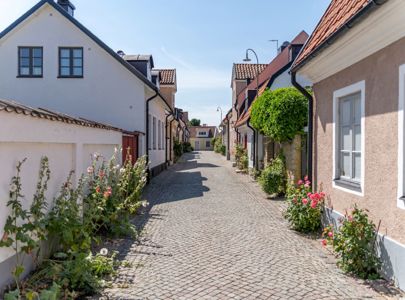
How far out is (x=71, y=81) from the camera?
1641 cm

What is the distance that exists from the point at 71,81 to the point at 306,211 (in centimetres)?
1236

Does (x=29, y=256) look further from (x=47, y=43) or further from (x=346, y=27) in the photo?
(x=47, y=43)

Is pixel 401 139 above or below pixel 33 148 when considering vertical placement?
above

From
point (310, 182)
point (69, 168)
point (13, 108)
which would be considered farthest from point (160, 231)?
point (13, 108)

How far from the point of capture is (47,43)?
52.8ft

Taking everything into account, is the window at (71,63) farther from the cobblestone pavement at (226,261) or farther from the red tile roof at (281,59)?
the red tile roof at (281,59)

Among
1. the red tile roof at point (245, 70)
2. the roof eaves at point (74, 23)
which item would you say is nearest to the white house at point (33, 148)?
the roof eaves at point (74, 23)

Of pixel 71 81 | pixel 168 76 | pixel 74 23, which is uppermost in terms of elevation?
pixel 168 76

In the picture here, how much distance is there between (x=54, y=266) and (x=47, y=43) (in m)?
13.6

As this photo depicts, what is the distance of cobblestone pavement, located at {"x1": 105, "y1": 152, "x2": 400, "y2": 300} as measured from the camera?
15.1ft

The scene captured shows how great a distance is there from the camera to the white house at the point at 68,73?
1602 centimetres

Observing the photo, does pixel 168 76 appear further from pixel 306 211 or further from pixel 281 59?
pixel 306 211

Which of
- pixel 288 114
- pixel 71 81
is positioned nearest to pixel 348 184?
pixel 288 114

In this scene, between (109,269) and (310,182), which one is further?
(310,182)
